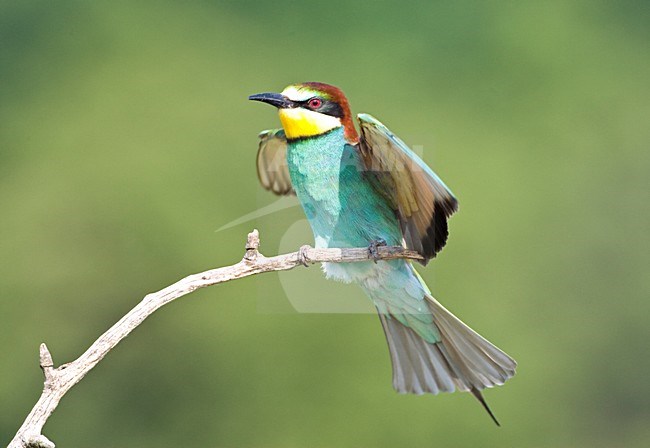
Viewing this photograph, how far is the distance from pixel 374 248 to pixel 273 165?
36 centimetres

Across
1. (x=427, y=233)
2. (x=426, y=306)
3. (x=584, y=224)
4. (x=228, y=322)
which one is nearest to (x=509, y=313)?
(x=584, y=224)

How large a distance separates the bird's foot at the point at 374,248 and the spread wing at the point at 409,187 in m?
0.04

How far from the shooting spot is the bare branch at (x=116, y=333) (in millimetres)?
1176

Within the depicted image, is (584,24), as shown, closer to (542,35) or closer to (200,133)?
(542,35)

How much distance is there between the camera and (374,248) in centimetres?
140

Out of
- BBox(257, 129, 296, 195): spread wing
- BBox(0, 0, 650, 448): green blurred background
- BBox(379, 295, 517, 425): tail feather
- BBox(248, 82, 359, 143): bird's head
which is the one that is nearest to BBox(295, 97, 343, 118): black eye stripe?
BBox(248, 82, 359, 143): bird's head

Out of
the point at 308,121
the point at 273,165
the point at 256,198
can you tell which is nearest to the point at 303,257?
the point at 308,121

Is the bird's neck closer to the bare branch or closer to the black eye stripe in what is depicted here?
the black eye stripe

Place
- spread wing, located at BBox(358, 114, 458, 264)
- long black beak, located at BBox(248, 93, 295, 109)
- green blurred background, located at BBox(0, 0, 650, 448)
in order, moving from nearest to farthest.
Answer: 1. spread wing, located at BBox(358, 114, 458, 264)
2. long black beak, located at BBox(248, 93, 295, 109)
3. green blurred background, located at BBox(0, 0, 650, 448)

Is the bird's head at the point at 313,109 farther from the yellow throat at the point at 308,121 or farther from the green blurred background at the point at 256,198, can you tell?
the green blurred background at the point at 256,198

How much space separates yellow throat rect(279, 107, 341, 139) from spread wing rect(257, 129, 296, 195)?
0.44 ft

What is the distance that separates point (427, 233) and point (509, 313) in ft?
6.22

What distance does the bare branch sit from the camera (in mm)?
1176

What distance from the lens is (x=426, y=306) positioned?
1.59 m
